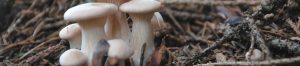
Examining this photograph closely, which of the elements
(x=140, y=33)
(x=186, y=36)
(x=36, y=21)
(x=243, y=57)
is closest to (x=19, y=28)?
(x=36, y=21)

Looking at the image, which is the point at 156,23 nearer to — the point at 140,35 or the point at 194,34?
the point at 140,35

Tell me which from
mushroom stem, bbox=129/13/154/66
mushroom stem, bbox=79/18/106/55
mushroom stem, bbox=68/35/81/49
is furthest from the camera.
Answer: mushroom stem, bbox=68/35/81/49

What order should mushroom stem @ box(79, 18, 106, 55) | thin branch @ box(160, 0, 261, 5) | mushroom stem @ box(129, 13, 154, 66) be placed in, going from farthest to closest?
thin branch @ box(160, 0, 261, 5) → mushroom stem @ box(129, 13, 154, 66) → mushroom stem @ box(79, 18, 106, 55)

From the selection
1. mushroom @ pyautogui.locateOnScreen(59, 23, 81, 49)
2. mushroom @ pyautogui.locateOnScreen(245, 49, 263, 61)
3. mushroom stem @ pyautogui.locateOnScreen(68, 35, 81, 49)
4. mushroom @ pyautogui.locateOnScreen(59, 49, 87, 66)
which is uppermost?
mushroom @ pyautogui.locateOnScreen(59, 23, 81, 49)

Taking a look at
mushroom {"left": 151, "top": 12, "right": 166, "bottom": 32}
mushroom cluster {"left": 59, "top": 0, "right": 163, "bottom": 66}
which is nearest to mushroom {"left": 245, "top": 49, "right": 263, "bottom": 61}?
mushroom cluster {"left": 59, "top": 0, "right": 163, "bottom": 66}

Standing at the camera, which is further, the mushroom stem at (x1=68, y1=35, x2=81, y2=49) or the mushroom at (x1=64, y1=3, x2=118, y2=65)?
the mushroom stem at (x1=68, y1=35, x2=81, y2=49)

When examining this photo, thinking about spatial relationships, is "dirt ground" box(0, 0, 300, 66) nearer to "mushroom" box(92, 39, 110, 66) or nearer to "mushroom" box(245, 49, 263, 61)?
"mushroom" box(245, 49, 263, 61)

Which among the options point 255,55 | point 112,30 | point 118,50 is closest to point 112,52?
point 118,50

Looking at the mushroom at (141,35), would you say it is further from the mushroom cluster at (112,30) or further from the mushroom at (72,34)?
the mushroom at (72,34)
